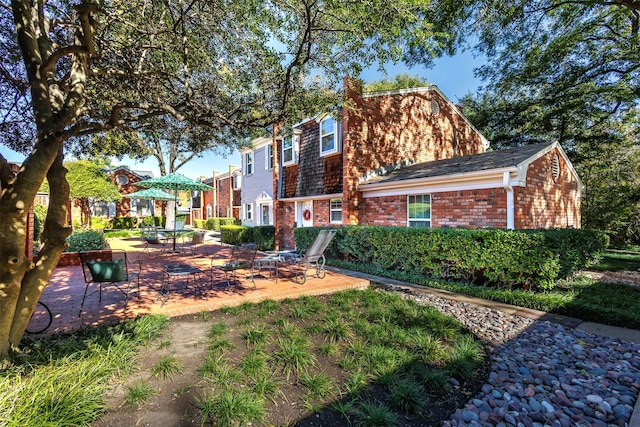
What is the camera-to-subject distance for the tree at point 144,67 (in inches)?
129

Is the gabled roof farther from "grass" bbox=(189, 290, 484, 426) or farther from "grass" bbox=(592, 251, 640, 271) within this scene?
→ "grass" bbox=(189, 290, 484, 426)

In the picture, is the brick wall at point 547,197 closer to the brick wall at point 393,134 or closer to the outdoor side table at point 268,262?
the brick wall at point 393,134

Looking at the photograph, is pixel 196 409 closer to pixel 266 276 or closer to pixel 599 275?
pixel 266 276

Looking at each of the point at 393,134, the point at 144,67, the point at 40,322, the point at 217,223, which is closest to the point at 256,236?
the point at 393,134

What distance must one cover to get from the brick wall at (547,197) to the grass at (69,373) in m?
8.90

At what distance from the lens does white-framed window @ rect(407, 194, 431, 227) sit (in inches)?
393

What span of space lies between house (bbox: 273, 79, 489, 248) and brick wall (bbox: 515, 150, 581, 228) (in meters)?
3.51

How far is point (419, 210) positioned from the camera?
1020cm

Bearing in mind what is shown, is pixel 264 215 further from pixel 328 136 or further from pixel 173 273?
pixel 173 273

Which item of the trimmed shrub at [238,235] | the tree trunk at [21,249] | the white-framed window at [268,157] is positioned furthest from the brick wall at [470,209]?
the white-framed window at [268,157]

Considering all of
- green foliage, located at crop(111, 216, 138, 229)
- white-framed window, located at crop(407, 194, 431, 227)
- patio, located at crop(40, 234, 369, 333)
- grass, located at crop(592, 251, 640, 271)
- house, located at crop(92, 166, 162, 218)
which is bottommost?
grass, located at crop(592, 251, 640, 271)

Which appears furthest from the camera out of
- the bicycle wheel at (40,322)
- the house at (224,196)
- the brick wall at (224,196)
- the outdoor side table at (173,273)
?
the brick wall at (224,196)

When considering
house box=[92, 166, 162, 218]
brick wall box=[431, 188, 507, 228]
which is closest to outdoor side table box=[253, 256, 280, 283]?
brick wall box=[431, 188, 507, 228]

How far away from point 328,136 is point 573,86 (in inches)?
473
